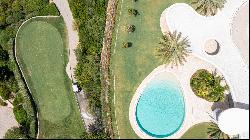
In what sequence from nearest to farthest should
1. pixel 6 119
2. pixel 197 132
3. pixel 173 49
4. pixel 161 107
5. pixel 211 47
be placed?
pixel 197 132, pixel 161 107, pixel 173 49, pixel 211 47, pixel 6 119

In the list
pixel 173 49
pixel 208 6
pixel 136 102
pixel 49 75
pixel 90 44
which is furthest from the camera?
pixel 49 75

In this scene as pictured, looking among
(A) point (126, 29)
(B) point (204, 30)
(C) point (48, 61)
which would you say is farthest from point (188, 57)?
(C) point (48, 61)

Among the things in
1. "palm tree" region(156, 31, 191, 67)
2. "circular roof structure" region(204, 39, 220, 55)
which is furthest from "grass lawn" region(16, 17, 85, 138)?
"circular roof structure" region(204, 39, 220, 55)

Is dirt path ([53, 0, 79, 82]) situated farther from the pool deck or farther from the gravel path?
the gravel path

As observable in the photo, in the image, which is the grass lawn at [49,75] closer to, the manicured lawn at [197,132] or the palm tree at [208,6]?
the manicured lawn at [197,132]

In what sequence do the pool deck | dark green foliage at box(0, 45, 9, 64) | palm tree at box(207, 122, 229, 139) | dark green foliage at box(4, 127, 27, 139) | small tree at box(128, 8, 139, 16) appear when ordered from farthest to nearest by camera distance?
dark green foliage at box(0, 45, 9, 64)
small tree at box(128, 8, 139, 16)
dark green foliage at box(4, 127, 27, 139)
the pool deck
palm tree at box(207, 122, 229, 139)

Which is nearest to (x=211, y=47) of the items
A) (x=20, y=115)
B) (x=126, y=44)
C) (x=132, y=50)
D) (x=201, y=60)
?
(x=201, y=60)

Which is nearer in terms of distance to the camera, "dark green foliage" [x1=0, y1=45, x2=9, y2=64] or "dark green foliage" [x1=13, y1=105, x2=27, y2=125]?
"dark green foliage" [x1=13, y1=105, x2=27, y2=125]

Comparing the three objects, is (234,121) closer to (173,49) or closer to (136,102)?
(173,49)
